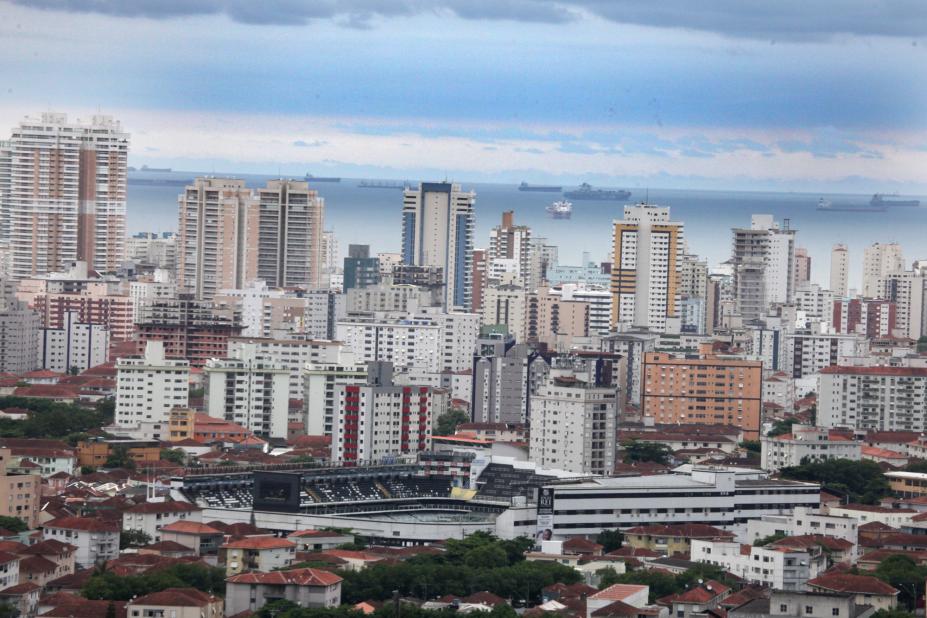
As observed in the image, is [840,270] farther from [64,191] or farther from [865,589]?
[865,589]

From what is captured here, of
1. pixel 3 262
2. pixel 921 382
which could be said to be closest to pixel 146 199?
pixel 3 262

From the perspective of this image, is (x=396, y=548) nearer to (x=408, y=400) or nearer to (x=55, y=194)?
(x=408, y=400)

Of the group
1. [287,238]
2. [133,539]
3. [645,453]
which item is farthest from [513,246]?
[133,539]

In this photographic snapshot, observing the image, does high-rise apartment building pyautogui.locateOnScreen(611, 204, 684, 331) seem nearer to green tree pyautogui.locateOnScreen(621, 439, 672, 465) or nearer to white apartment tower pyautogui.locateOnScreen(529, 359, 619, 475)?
green tree pyautogui.locateOnScreen(621, 439, 672, 465)

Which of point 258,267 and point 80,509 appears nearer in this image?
point 80,509

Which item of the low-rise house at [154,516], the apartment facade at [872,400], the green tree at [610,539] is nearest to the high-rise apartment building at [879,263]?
the apartment facade at [872,400]

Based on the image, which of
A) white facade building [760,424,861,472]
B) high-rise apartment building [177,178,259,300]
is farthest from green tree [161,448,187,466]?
high-rise apartment building [177,178,259,300]

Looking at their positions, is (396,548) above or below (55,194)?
below
